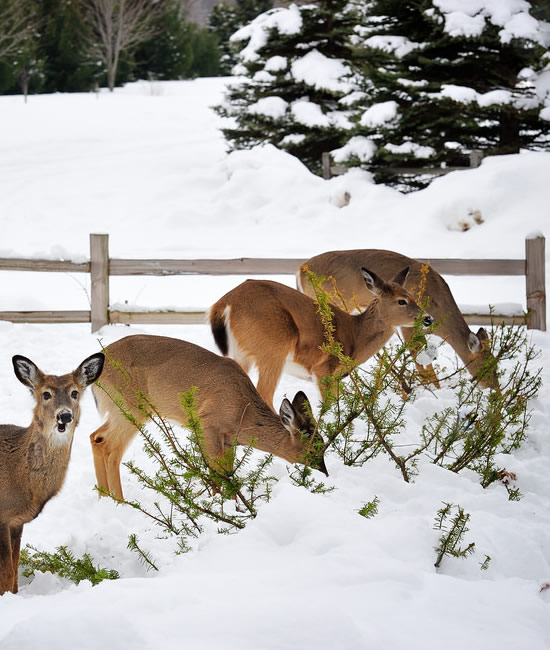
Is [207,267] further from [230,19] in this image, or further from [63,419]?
[230,19]

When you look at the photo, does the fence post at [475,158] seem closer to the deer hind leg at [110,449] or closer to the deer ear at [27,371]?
the deer hind leg at [110,449]

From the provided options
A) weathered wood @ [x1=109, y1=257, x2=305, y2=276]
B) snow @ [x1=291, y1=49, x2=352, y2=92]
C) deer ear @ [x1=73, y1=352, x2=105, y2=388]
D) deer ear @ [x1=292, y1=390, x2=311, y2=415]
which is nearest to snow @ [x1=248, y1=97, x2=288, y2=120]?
snow @ [x1=291, y1=49, x2=352, y2=92]

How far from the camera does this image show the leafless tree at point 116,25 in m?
37.8

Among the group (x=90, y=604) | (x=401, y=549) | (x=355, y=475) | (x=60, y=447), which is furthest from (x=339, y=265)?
(x=90, y=604)

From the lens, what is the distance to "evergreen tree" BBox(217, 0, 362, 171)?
21.6 m

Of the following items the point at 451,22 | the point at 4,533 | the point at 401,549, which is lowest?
the point at 4,533

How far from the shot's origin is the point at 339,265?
848cm

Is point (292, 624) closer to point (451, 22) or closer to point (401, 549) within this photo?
point (401, 549)

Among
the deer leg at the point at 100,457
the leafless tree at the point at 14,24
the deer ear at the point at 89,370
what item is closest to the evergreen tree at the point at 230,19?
the leafless tree at the point at 14,24

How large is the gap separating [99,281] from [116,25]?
32.0m

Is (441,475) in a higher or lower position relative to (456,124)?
lower

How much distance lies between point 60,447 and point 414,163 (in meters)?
16.2

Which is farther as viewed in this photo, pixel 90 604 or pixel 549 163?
pixel 549 163

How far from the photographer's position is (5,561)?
407cm
